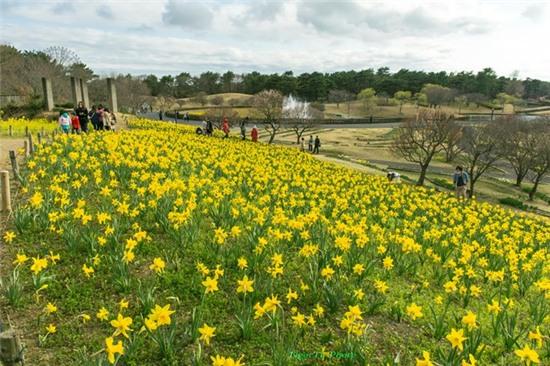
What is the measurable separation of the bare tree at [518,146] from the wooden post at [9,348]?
127 ft

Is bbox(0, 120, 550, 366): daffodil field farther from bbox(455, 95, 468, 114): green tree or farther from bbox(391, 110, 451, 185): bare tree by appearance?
bbox(455, 95, 468, 114): green tree

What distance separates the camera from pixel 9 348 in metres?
3.38

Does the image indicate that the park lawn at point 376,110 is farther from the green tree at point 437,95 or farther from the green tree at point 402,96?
the green tree at point 437,95

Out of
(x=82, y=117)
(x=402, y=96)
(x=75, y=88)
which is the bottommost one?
(x=82, y=117)

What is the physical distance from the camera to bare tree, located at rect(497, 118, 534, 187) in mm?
37312

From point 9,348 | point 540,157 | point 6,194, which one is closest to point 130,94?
point 540,157

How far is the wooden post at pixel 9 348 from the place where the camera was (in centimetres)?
337

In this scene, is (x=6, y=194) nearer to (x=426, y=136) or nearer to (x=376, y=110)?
(x=426, y=136)

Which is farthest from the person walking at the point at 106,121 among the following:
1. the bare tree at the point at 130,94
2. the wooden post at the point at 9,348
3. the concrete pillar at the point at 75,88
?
the bare tree at the point at 130,94

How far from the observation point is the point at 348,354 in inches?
169

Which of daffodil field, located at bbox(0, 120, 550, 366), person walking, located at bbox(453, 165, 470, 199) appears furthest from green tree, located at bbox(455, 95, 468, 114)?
daffodil field, located at bbox(0, 120, 550, 366)

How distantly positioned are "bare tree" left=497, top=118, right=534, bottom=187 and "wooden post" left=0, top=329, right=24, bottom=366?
38811 mm

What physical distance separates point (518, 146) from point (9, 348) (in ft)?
143

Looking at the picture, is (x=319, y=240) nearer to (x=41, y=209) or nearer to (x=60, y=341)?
(x=60, y=341)
